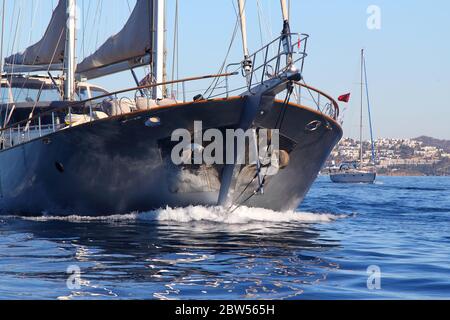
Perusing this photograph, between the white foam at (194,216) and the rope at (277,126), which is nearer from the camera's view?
the rope at (277,126)

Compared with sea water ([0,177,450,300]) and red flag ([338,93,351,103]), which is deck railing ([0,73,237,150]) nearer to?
sea water ([0,177,450,300])

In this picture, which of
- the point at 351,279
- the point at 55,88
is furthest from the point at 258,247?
the point at 55,88

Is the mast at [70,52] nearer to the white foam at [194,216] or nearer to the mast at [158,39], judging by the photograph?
the mast at [158,39]

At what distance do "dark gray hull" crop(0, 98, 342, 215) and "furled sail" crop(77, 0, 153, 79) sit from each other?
4188 millimetres

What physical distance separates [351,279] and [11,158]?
13709 millimetres

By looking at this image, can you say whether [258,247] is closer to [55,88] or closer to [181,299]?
[181,299]

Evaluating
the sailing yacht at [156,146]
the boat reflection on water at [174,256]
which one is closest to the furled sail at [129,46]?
the sailing yacht at [156,146]

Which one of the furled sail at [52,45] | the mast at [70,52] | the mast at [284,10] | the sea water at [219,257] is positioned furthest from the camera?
the furled sail at [52,45]

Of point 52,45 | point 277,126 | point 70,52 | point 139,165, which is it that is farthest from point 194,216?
point 52,45

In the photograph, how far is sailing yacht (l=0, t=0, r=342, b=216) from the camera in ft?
57.7

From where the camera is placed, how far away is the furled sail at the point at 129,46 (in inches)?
848

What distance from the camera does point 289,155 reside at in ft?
64.1

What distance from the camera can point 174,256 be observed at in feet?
40.6

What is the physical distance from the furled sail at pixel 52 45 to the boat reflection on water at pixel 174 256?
8.27 meters
